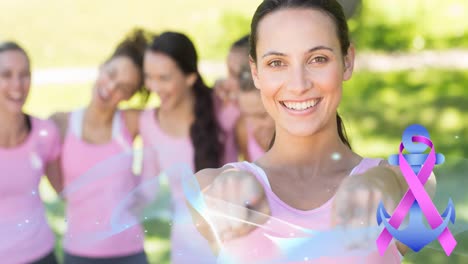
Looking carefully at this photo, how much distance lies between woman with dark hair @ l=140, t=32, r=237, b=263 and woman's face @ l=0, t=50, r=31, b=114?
0.42 m

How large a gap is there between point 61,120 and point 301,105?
1.79m

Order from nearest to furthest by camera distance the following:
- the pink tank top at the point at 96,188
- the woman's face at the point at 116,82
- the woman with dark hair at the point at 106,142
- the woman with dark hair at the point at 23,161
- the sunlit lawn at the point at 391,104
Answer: the pink tank top at the point at 96,188
the woman with dark hair at the point at 23,161
the woman with dark hair at the point at 106,142
the woman's face at the point at 116,82
the sunlit lawn at the point at 391,104

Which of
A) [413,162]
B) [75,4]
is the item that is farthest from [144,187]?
[75,4]

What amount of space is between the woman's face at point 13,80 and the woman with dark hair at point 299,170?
1311mm

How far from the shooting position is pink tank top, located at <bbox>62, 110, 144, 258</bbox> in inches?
61.9

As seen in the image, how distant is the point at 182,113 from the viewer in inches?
104

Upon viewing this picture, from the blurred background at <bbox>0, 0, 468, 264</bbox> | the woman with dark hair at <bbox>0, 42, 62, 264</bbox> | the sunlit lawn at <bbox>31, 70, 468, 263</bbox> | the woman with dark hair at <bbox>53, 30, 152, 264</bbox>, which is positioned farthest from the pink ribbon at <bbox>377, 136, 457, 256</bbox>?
the blurred background at <bbox>0, 0, 468, 264</bbox>

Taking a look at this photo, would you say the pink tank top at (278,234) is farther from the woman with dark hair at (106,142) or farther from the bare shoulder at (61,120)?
the bare shoulder at (61,120)

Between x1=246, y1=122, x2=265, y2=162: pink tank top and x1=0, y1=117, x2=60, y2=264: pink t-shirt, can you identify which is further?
x1=246, y1=122, x2=265, y2=162: pink tank top

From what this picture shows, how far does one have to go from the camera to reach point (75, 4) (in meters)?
7.14

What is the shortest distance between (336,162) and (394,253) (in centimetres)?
14

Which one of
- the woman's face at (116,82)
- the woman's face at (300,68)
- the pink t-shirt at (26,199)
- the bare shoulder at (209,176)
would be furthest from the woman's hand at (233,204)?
the woman's face at (116,82)

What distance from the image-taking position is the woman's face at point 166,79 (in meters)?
2.58

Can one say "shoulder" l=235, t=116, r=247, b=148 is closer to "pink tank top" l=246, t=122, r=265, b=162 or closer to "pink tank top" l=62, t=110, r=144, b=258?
"pink tank top" l=246, t=122, r=265, b=162
